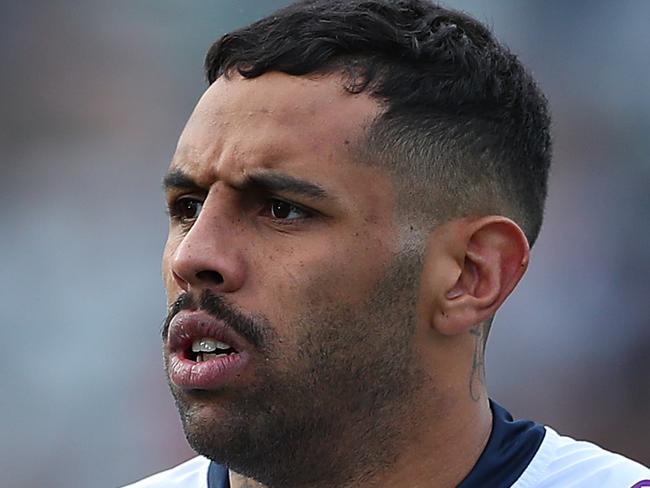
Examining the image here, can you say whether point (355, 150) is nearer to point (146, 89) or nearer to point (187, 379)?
point (187, 379)

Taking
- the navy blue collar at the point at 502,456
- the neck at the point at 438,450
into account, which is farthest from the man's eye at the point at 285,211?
the navy blue collar at the point at 502,456

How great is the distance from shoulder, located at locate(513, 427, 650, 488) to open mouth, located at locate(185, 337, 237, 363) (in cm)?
62

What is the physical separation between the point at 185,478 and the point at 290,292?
71cm

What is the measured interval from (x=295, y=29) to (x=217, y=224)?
406 mm

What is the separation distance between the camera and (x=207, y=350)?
1.89 meters

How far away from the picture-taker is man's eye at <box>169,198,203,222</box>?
2051 mm

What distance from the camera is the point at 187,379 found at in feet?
6.16

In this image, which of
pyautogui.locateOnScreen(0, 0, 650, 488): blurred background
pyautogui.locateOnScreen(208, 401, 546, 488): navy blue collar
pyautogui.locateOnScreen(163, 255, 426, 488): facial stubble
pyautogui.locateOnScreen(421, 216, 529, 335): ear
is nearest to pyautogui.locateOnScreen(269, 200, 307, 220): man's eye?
pyautogui.locateOnScreen(163, 255, 426, 488): facial stubble

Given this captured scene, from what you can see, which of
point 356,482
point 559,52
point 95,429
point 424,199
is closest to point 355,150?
point 424,199

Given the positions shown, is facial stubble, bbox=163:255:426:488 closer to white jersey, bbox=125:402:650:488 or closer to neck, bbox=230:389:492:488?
neck, bbox=230:389:492:488

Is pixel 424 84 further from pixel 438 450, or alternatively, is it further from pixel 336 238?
pixel 438 450

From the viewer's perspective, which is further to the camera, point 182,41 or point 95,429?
point 182,41

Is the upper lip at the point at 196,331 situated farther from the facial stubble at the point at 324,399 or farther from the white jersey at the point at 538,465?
the white jersey at the point at 538,465

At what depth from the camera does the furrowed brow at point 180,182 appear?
200cm
